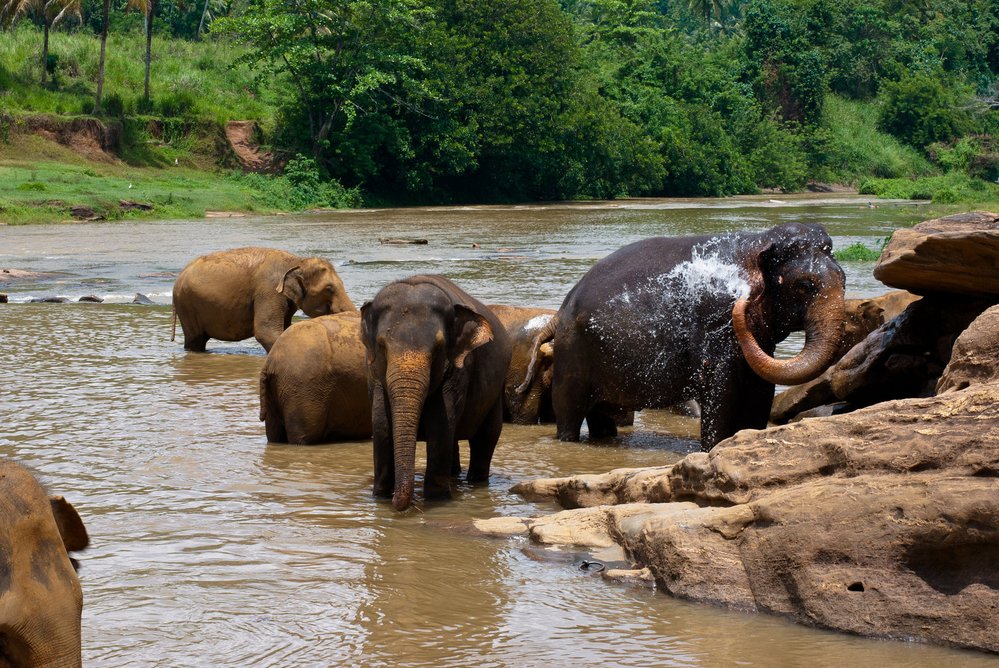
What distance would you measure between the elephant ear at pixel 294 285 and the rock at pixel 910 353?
6015mm

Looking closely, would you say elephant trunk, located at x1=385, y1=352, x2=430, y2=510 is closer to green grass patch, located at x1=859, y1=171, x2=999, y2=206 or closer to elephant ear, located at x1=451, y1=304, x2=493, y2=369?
elephant ear, located at x1=451, y1=304, x2=493, y2=369

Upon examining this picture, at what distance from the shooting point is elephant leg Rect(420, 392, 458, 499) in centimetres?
731

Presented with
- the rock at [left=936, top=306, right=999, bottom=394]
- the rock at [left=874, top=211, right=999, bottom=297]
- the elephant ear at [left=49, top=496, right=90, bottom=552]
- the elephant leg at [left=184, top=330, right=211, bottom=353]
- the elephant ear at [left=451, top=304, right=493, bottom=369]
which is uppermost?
the rock at [left=874, top=211, right=999, bottom=297]

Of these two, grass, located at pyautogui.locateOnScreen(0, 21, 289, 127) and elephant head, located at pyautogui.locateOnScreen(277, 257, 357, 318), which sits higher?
grass, located at pyautogui.locateOnScreen(0, 21, 289, 127)

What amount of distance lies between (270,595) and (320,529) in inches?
41.9

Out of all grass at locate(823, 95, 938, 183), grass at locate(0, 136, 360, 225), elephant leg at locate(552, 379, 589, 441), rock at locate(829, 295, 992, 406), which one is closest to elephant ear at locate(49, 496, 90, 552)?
rock at locate(829, 295, 992, 406)

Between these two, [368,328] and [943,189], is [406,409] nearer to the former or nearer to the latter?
[368,328]

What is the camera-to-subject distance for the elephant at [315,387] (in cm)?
879

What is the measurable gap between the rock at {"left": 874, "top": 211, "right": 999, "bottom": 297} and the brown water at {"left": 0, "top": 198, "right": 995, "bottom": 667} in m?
1.98

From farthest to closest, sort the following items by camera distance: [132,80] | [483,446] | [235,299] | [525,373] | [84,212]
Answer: [132,80]
[84,212]
[235,299]
[525,373]
[483,446]

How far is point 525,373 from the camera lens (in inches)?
407

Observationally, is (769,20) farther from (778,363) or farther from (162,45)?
(778,363)

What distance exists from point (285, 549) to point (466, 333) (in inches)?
64.7

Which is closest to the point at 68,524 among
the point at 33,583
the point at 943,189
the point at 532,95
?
the point at 33,583
